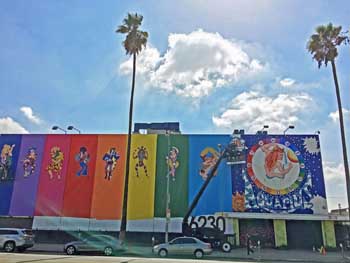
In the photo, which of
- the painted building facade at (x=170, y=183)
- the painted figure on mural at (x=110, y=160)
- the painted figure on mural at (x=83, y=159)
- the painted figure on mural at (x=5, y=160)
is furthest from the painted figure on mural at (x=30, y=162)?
the painted figure on mural at (x=110, y=160)

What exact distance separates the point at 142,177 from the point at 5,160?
→ 15.1 m

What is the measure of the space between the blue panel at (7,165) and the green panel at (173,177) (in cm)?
1517

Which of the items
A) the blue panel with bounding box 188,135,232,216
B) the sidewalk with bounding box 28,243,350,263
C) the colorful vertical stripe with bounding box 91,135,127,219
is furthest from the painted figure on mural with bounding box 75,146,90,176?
the blue panel with bounding box 188,135,232,216

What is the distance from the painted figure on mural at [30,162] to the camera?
37906 millimetres

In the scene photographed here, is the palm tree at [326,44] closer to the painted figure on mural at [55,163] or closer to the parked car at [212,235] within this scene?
the parked car at [212,235]

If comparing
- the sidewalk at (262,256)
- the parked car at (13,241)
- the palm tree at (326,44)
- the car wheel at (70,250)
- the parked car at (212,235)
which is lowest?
the sidewalk at (262,256)

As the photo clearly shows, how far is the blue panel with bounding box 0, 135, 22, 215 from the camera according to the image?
37.1 metres

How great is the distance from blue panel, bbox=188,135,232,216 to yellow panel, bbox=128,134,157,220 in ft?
12.5

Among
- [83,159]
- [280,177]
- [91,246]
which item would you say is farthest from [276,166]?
[91,246]

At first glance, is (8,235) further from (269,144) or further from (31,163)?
(269,144)

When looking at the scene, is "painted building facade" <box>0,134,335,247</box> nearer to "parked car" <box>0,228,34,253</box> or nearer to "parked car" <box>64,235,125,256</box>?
"parked car" <box>64,235,125,256</box>

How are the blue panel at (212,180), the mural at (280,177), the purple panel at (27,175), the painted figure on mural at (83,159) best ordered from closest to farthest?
the mural at (280,177)
the blue panel at (212,180)
the purple panel at (27,175)
the painted figure on mural at (83,159)

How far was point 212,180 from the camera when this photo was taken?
1409 inches

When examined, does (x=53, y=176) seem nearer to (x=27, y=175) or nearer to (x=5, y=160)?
(x=27, y=175)
